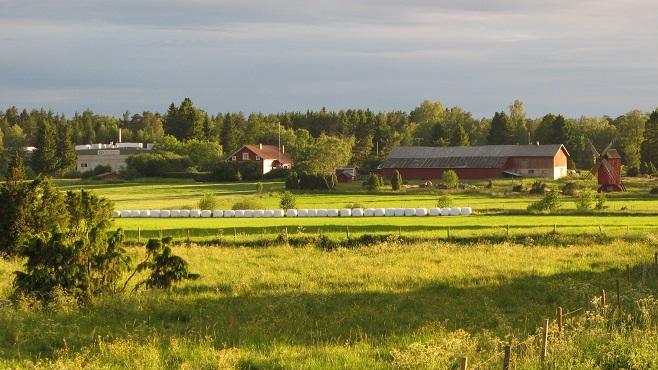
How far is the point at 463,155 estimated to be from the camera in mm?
105312

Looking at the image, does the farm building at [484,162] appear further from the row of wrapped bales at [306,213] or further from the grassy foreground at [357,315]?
the grassy foreground at [357,315]

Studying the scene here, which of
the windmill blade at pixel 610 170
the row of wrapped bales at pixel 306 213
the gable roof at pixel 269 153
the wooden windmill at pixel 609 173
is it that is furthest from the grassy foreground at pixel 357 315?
the gable roof at pixel 269 153

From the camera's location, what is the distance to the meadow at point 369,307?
48.7 feet

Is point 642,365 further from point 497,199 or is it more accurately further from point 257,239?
point 497,199

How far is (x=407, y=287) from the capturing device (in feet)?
81.4

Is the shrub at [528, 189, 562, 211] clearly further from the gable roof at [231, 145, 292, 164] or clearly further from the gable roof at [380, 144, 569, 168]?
the gable roof at [231, 145, 292, 164]

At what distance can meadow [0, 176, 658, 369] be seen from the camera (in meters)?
14.9

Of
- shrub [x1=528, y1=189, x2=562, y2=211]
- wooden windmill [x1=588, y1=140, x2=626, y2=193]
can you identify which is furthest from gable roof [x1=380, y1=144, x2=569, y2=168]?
shrub [x1=528, y1=189, x2=562, y2=211]

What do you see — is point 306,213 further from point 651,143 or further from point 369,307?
point 651,143

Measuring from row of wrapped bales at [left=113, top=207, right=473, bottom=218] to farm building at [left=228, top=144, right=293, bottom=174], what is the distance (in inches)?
2277

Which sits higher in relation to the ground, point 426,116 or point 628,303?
point 426,116

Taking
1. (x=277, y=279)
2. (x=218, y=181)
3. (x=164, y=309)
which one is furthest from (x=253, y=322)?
(x=218, y=181)

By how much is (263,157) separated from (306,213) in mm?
63262

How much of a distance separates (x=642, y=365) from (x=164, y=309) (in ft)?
43.1
